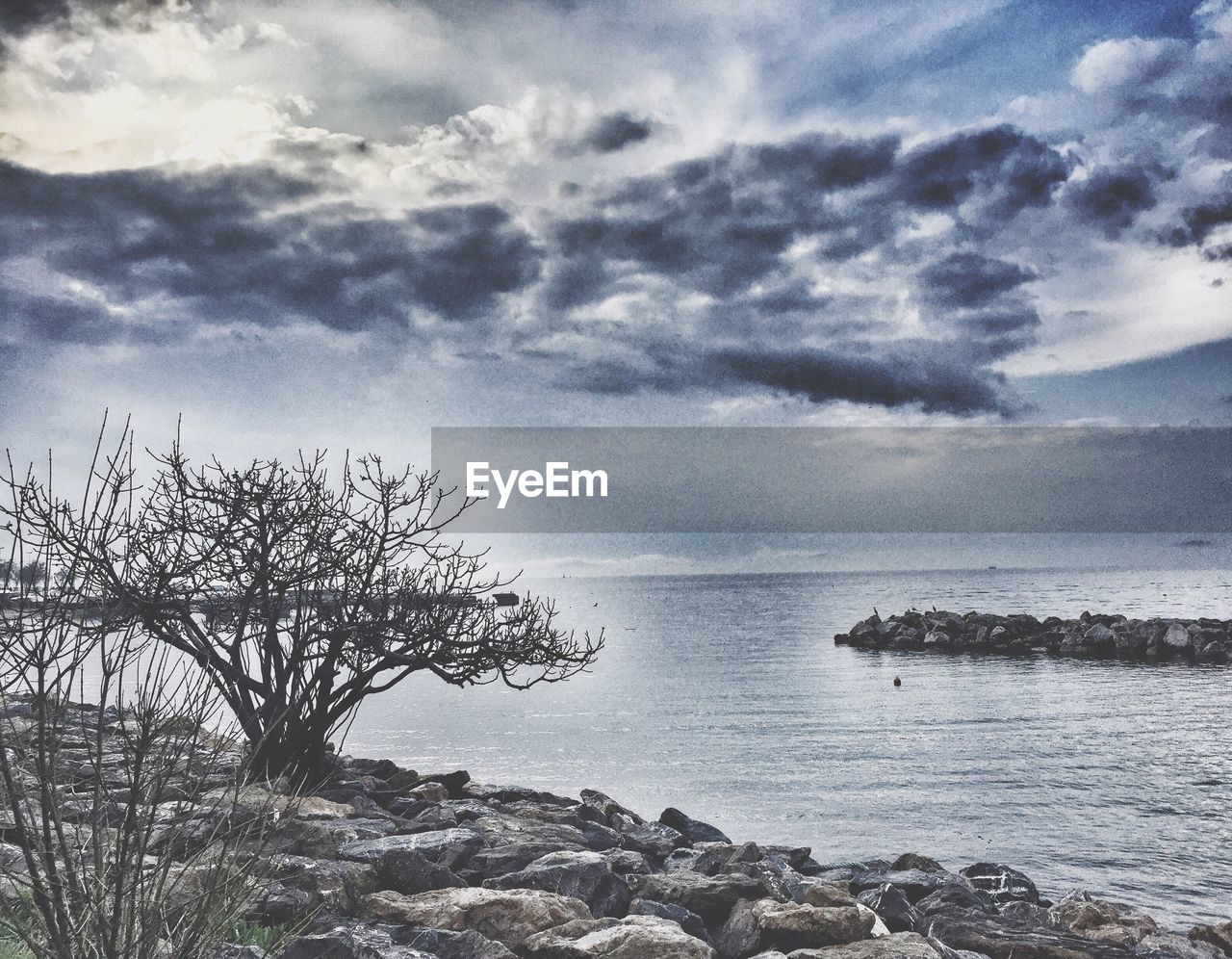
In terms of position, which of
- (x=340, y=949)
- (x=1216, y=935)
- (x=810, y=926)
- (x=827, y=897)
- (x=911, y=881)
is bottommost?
(x=1216, y=935)

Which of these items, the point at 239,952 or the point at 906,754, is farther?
the point at 906,754

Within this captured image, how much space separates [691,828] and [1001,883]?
424 centimetres

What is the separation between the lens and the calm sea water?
14.7 metres

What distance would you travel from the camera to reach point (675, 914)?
7.14m

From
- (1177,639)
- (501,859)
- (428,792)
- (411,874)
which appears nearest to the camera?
(411,874)

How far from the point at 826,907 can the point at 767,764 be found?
1443cm

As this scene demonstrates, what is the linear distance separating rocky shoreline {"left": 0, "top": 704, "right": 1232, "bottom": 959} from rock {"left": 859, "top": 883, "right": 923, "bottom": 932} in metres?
0.01

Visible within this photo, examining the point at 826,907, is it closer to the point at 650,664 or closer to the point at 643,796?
the point at 643,796

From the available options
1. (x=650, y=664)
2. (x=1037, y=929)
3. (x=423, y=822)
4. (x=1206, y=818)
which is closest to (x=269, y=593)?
(x=423, y=822)

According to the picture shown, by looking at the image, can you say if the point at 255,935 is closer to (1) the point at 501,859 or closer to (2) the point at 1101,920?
(1) the point at 501,859

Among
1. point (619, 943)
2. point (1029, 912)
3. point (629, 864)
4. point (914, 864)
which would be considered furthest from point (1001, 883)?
point (619, 943)

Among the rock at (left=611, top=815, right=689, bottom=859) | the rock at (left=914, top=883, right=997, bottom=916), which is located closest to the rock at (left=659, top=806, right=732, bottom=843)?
the rock at (left=611, top=815, right=689, bottom=859)

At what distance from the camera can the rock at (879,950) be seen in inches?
243

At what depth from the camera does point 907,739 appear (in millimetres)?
24438
